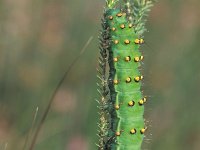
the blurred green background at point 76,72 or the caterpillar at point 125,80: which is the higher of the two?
the caterpillar at point 125,80

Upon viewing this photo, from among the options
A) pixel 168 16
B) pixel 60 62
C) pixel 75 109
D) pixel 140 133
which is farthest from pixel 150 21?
pixel 140 133

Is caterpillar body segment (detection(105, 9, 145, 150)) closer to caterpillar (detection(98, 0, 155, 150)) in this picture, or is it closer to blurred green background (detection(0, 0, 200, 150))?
caterpillar (detection(98, 0, 155, 150))

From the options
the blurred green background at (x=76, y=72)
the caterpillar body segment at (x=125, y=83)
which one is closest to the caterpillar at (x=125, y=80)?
the caterpillar body segment at (x=125, y=83)

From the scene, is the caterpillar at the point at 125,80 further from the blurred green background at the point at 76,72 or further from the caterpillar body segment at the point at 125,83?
the blurred green background at the point at 76,72

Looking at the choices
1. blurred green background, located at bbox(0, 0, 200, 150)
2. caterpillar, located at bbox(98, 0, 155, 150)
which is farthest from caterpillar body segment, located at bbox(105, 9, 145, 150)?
blurred green background, located at bbox(0, 0, 200, 150)

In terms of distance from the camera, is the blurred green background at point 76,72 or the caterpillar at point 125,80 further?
the blurred green background at point 76,72
